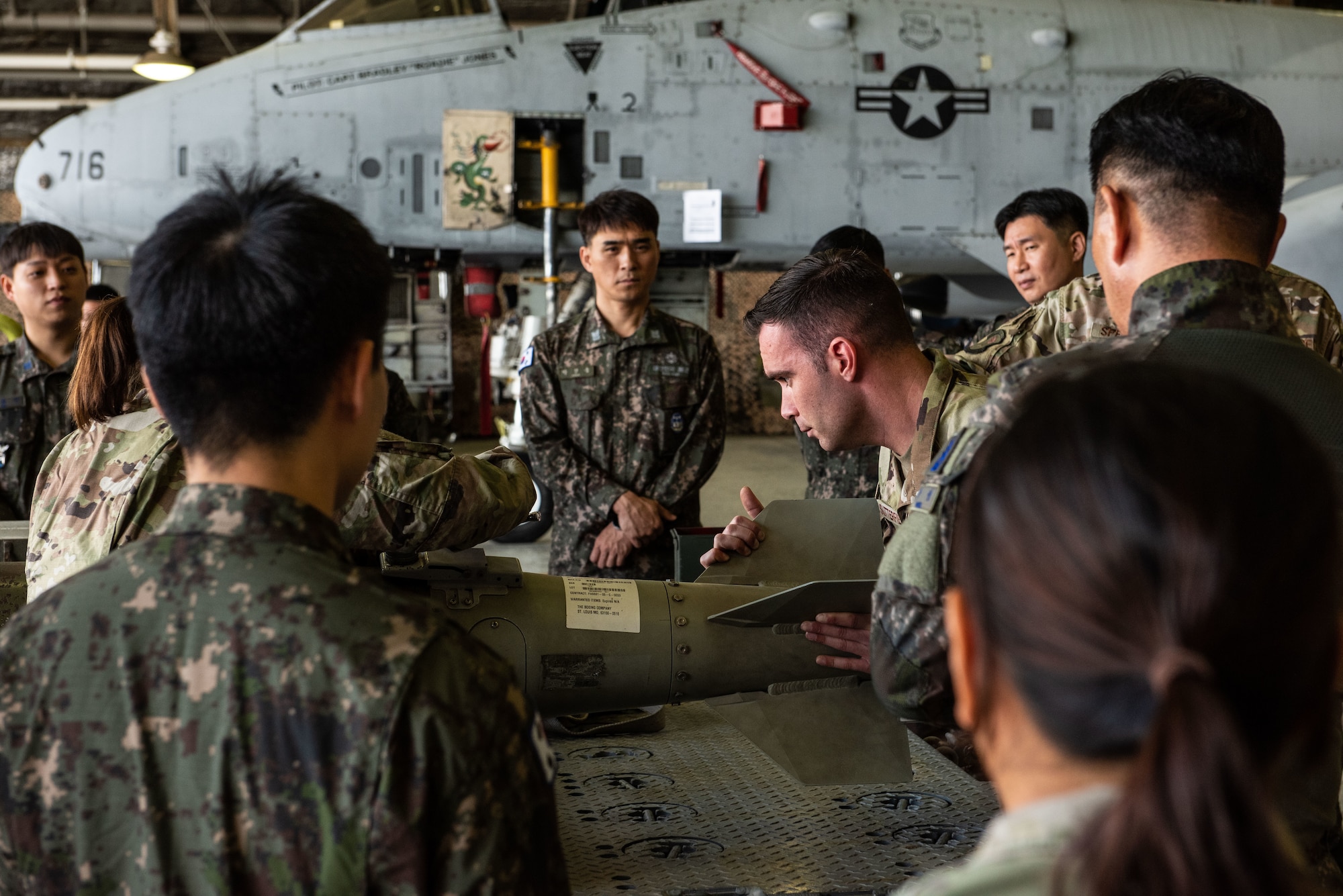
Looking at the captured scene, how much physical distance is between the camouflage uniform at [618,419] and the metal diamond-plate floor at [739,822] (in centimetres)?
111

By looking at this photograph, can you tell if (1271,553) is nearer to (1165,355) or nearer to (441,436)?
(1165,355)

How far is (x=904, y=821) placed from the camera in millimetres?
2104

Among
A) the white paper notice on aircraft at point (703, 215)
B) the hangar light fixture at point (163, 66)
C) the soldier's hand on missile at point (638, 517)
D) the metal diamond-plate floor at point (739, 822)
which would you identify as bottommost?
the metal diamond-plate floor at point (739, 822)

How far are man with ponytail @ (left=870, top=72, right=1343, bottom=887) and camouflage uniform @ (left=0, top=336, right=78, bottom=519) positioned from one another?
294cm

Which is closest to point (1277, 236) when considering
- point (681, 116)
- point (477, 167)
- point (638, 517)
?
point (638, 517)

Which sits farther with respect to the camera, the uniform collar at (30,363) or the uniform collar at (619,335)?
the uniform collar at (619,335)

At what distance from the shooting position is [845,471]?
13.1 ft

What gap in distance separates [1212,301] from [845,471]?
2687 mm

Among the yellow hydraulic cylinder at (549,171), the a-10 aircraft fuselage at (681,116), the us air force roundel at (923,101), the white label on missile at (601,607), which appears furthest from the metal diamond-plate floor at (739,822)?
the us air force roundel at (923,101)

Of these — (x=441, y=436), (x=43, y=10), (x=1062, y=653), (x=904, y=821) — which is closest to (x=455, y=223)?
(x=441, y=436)

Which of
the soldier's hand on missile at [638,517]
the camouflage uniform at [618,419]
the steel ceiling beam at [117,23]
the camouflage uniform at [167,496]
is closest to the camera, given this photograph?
the camouflage uniform at [167,496]

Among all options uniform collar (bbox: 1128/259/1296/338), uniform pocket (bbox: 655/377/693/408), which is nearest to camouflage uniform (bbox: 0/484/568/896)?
uniform collar (bbox: 1128/259/1296/338)

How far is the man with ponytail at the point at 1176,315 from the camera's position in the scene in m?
1.25

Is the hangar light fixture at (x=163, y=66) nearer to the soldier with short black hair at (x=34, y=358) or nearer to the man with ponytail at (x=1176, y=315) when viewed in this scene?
the soldier with short black hair at (x=34, y=358)
